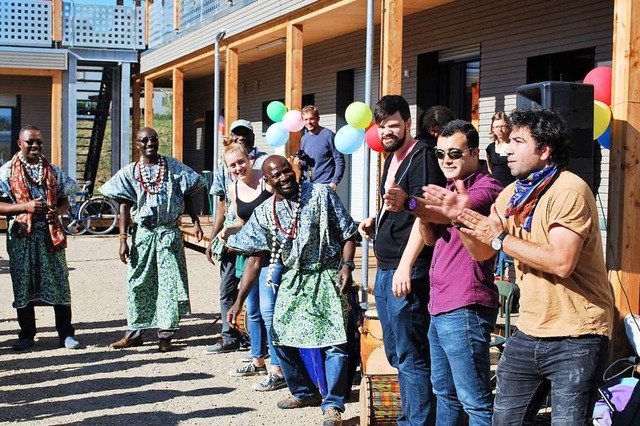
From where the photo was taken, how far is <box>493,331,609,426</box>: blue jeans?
3.28 meters

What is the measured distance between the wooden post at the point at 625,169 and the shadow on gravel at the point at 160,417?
2503mm

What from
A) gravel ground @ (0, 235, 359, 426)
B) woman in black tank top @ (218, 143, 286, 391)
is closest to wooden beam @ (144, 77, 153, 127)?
gravel ground @ (0, 235, 359, 426)

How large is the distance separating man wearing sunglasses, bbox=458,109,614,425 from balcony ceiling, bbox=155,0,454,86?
7479 mm

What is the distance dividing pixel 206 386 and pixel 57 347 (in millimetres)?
2050

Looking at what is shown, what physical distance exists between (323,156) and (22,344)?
4.24 meters

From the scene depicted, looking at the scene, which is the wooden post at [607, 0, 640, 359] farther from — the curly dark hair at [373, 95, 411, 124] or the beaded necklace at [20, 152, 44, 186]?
the beaded necklace at [20, 152, 44, 186]

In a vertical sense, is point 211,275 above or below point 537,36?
below

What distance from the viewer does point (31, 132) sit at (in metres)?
7.63

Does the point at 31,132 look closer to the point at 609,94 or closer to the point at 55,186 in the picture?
the point at 55,186

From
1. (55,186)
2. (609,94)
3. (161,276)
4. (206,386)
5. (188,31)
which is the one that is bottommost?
(206,386)

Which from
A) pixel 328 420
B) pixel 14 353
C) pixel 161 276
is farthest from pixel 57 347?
pixel 328 420

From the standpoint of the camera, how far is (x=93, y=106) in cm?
2228

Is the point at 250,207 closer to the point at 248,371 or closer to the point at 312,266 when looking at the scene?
the point at 248,371

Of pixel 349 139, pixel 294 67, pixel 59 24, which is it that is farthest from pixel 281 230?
pixel 59 24
